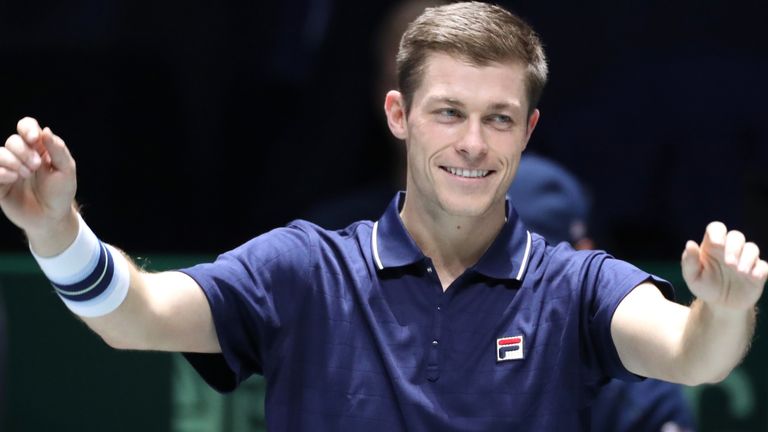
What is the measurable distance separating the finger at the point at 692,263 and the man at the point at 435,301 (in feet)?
0.51

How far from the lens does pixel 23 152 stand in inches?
113

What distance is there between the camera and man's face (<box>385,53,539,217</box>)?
329cm

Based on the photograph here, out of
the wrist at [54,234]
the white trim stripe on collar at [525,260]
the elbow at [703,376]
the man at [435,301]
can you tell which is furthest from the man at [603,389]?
the wrist at [54,234]

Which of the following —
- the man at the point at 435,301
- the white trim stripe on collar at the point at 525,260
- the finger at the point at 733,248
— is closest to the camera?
the finger at the point at 733,248

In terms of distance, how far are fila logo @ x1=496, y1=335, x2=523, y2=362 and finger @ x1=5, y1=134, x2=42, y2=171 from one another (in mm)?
976

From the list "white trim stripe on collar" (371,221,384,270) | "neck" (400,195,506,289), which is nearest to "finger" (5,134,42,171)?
"white trim stripe on collar" (371,221,384,270)

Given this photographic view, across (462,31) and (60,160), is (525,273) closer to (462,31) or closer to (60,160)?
(462,31)

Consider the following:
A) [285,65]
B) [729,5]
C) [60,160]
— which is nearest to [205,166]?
[285,65]

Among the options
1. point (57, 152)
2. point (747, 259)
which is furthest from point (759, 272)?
point (57, 152)

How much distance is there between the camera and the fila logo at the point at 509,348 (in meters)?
3.25

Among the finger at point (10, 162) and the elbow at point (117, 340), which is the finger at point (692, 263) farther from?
the finger at point (10, 162)

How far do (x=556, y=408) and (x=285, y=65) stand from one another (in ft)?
11.1

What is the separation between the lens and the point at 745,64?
6.61 meters

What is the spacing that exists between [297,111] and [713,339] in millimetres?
3517
